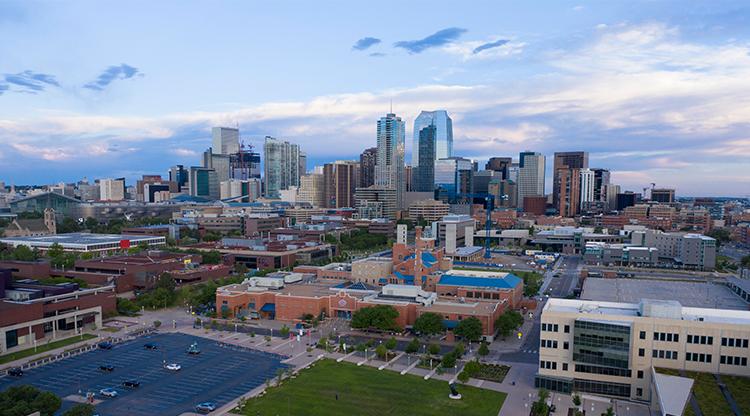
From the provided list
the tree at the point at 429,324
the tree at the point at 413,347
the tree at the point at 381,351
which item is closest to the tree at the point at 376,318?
the tree at the point at 429,324

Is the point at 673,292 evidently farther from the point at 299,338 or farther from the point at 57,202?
the point at 57,202

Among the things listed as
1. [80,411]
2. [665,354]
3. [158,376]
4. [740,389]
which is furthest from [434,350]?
[80,411]

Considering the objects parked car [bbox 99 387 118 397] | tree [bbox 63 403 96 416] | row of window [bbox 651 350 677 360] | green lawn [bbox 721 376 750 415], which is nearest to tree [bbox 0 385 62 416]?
tree [bbox 63 403 96 416]

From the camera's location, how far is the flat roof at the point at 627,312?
129ft

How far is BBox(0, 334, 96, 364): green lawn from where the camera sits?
44828 millimetres

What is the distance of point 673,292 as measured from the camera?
6519 centimetres

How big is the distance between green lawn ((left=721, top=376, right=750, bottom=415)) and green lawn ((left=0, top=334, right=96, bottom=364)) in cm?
5234

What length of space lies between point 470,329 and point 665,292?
102ft

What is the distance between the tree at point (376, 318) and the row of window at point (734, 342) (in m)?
26.9

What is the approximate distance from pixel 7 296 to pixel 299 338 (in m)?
29.6

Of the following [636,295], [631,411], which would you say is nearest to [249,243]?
[636,295]

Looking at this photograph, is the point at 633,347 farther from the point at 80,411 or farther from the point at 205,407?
→ the point at 80,411

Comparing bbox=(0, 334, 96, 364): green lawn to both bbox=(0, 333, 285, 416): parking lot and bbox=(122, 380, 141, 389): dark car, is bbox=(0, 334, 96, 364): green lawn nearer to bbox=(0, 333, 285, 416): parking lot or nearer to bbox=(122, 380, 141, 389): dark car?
bbox=(0, 333, 285, 416): parking lot

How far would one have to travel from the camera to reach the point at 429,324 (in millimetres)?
50531
